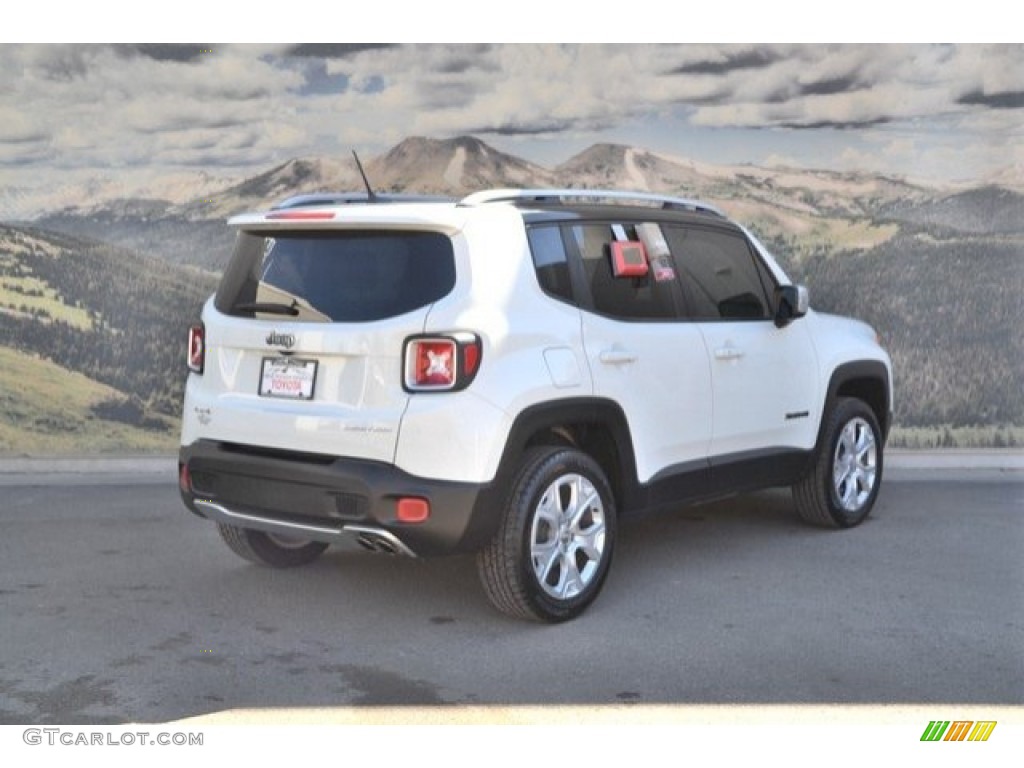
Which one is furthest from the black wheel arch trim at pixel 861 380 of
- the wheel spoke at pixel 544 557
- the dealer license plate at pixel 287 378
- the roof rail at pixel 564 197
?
the dealer license plate at pixel 287 378

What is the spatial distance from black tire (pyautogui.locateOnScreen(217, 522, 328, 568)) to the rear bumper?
2.86ft

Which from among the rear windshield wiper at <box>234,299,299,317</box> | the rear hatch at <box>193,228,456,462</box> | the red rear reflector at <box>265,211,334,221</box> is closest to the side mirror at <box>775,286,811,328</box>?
the rear hatch at <box>193,228,456,462</box>

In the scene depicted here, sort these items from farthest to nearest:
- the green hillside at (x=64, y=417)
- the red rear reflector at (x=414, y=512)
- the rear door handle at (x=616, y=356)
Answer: the green hillside at (x=64, y=417), the rear door handle at (x=616, y=356), the red rear reflector at (x=414, y=512)

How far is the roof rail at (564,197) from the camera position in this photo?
562cm

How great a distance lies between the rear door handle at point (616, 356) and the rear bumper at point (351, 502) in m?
0.93

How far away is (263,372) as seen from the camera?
5.61 metres

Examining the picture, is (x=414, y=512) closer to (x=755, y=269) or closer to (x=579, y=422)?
(x=579, y=422)

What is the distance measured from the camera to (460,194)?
10.1 meters

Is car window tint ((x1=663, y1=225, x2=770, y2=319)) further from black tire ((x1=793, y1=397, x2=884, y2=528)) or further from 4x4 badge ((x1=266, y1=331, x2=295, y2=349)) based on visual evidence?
4x4 badge ((x1=266, y1=331, x2=295, y2=349))

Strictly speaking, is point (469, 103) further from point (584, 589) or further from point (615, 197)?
point (584, 589)

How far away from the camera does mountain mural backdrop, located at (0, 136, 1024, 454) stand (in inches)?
388

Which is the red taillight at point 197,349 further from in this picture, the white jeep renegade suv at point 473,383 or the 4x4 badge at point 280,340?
the 4x4 badge at point 280,340

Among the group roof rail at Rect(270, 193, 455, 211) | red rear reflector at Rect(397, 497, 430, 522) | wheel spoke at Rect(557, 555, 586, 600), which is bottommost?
wheel spoke at Rect(557, 555, 586, 600)

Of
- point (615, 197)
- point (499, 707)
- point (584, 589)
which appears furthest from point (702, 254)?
point (499, 707)
